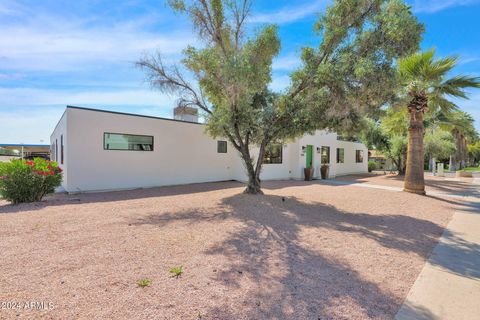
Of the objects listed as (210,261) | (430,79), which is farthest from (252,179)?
(430,79)

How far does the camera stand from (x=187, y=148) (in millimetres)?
12867

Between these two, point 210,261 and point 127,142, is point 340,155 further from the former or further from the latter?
point 210,261

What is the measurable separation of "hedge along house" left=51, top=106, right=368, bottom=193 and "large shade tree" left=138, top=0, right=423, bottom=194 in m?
1.83

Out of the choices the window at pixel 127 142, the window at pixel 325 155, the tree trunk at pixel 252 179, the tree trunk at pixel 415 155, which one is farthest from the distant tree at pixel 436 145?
the window at pixel 127 142

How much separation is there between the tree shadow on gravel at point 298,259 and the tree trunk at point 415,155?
4.73m

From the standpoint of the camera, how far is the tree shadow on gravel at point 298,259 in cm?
263

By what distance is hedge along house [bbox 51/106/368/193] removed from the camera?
9805mm

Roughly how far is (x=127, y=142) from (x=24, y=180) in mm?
4120

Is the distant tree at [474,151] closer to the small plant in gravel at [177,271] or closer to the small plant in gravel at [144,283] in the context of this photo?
the small plant in gravel at [177,271]

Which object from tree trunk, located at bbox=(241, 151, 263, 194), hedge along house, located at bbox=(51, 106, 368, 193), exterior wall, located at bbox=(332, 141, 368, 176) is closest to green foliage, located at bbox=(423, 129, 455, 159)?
exterior wall, located at bbox=(332, 141, 368, 176)

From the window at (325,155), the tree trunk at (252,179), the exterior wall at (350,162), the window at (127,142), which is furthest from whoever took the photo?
the exterior wall at (350,162)

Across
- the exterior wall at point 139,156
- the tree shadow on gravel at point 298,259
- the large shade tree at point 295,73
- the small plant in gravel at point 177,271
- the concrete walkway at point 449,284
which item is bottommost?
the concrete walkway at point 449,284

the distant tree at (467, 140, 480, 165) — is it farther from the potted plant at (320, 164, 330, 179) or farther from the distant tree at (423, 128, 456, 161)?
the potted plant at (320, 164, 330, 179)

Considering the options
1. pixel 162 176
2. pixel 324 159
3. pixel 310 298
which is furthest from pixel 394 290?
pixel 324 159
